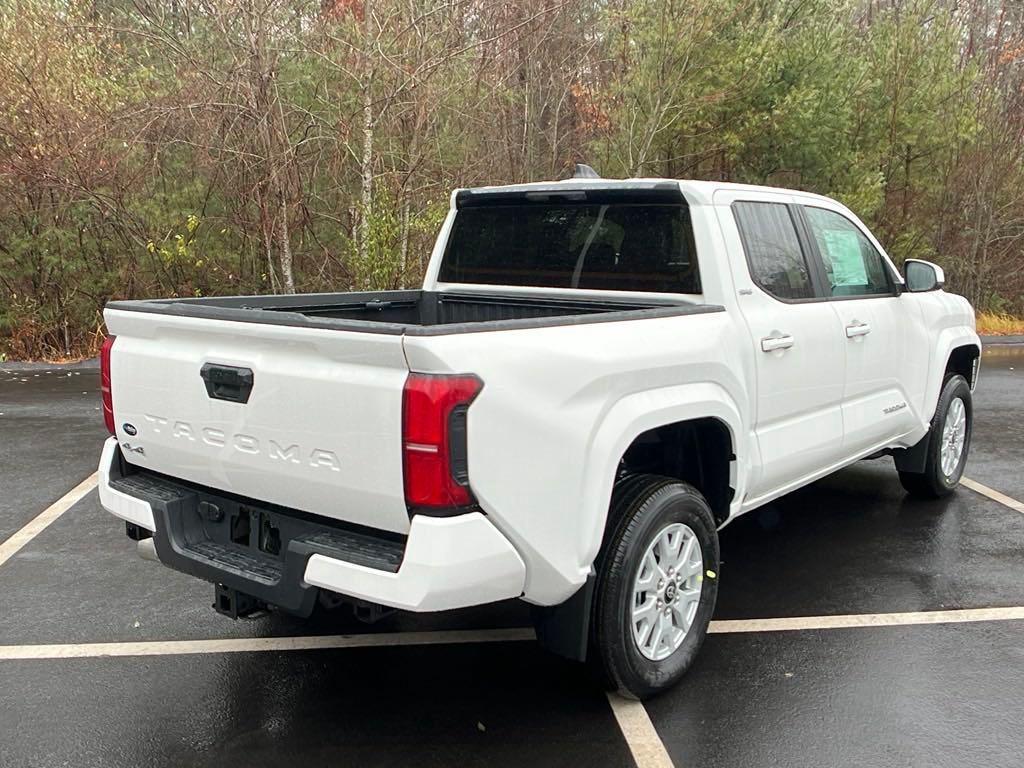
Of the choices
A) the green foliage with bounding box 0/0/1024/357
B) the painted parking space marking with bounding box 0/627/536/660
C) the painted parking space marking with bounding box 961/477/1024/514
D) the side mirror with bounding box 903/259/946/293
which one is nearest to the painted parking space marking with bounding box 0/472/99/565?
the painted parking space marking with bounding box 0/627/536/660

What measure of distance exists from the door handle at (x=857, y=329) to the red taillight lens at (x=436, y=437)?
259 cm

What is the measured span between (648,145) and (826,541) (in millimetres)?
11084

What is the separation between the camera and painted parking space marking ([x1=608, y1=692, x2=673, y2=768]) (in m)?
2.92

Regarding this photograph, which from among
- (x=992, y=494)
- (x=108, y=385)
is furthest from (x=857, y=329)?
(x=108, y=385)

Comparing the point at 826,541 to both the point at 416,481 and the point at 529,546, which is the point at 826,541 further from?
the point at 416,481

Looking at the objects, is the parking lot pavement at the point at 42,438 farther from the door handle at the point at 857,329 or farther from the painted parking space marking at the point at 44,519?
the door handle at the point at 857,329

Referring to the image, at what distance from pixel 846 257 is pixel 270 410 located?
10.7ft

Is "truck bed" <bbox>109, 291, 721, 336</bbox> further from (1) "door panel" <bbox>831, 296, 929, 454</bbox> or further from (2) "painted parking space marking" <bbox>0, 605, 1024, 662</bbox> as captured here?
(2) "painted parking space marking" <bbox>0, 605, 1024, 662</bbox>

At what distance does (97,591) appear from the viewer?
14.3ft

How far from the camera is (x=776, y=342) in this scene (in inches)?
153

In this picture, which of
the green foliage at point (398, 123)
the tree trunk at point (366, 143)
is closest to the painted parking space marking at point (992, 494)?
the green foliage at point (398, 123)

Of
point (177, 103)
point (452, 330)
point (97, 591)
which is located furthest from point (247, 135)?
point (452, 330)

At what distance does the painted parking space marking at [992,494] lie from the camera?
5.64 metres

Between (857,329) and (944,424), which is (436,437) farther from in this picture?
(944,424)
